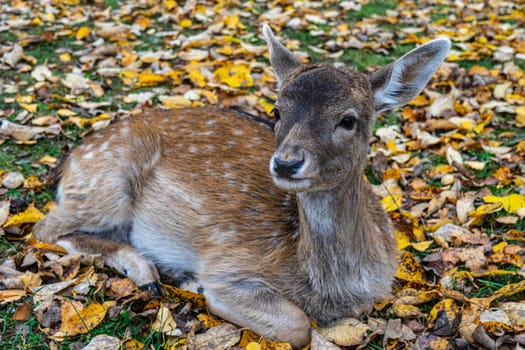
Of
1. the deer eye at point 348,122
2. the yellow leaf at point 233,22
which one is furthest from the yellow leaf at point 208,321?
the yellow leaf at point 233,22

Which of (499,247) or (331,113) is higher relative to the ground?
(331,113)

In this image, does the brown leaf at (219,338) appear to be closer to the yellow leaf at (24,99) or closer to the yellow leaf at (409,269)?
the yellow leaf at (409,269)

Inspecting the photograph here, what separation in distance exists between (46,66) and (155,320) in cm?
438

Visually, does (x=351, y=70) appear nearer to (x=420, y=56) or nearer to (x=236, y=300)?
(x=420, y=56)

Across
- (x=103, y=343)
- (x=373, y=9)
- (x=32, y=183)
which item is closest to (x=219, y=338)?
(x=103, y=343)

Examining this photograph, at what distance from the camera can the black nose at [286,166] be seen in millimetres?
2955

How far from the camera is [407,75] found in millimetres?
3572

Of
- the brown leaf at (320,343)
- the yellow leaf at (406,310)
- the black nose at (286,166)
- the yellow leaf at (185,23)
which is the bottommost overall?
the yellow leaf at (185,23)

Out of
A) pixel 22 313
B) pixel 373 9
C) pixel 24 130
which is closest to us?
pixel 22 313

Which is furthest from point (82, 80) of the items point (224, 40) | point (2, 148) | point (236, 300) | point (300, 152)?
point (300, 152)

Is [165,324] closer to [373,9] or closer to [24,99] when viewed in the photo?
[24,99]

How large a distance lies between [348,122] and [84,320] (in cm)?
189

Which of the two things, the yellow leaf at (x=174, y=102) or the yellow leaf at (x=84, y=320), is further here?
the yellow leaf at (x=174, y=102)

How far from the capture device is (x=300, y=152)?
3021mm
